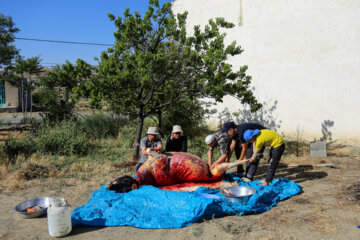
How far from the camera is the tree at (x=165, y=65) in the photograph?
19.8 feet

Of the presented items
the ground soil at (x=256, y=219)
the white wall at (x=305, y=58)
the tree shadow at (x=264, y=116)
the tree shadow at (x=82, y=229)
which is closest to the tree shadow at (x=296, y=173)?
the ground soil at (x=256, y=219)

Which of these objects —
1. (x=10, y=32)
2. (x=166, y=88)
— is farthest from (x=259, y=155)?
(x=10, y=32)

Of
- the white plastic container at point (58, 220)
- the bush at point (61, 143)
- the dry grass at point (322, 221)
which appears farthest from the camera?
the bush at point (61, 143)

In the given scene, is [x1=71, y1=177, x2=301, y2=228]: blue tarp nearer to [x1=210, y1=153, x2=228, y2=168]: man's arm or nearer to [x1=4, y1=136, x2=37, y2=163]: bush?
[x1=210, y1=153, x2=228, y2=168]: man's arm

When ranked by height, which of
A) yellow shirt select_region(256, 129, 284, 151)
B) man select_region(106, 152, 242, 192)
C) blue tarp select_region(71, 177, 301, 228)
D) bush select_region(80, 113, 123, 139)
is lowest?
blue tarp select_region(71, 177, 301, 228)

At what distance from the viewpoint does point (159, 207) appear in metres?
4.13

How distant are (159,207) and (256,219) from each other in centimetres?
132

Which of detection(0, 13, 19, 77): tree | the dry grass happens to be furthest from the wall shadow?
detection(0, 13, 19, 77): tree

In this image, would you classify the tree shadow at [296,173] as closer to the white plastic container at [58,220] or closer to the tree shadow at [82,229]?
the tree shadow at [82,229]

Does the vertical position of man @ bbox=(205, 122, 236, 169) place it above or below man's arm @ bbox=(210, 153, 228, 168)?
above

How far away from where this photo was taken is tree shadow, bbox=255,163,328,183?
5.92 meters

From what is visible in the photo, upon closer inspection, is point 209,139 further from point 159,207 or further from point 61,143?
point 61,143

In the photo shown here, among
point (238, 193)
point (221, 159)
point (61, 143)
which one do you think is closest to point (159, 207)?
point (238, 193)

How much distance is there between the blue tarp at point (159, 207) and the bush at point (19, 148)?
3430 mm
